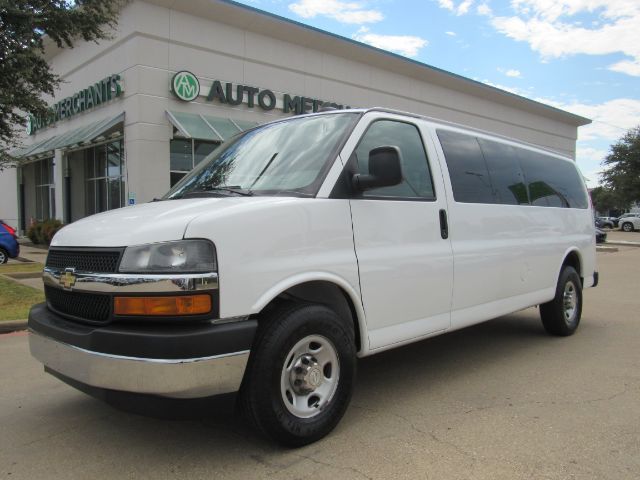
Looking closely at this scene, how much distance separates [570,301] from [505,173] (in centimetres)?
217

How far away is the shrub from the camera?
2039 cm

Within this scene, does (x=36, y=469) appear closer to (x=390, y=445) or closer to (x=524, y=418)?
(x=390, y=445)

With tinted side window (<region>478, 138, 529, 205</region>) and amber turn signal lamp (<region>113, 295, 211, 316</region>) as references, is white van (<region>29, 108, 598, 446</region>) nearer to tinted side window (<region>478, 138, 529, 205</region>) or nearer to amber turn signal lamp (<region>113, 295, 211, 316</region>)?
amber turn signal lamp (<region>113, 295, 211, 316</region>)

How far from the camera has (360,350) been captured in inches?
145

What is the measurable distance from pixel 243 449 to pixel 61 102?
70.5 feet

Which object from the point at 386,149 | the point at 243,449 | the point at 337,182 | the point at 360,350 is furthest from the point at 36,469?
the point at 386,149

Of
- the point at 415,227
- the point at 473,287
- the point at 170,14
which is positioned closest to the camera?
the point at 415,227

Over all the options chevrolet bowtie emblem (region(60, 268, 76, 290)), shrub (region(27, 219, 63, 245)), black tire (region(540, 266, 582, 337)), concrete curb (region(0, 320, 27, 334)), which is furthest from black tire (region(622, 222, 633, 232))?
chevrolet bowtie emblem (region(60, 268, 76, 290))

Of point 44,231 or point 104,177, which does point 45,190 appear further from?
point 104,177

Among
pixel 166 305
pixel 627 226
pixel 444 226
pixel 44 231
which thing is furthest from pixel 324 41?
pixel 627 226

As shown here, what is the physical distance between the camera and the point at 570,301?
254 inches

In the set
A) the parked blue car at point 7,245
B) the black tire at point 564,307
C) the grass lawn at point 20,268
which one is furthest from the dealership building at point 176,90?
the black tire at point 564,307

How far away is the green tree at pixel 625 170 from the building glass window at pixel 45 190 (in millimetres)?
48012

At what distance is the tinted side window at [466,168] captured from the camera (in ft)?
14.9
